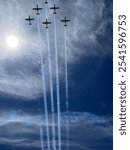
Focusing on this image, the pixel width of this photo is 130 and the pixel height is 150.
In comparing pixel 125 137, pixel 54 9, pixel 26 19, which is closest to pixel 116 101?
pixel 125 137

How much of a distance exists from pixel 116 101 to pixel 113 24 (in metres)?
9.67

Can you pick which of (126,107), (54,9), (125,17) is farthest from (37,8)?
(126,107)

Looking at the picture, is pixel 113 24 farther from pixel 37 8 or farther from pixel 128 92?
pixel 37 8

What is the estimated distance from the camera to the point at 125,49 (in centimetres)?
4366

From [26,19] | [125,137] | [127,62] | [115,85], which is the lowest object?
[125,137]

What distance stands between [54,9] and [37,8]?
3476mm

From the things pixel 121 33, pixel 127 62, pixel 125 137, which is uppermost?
pixel 121 33

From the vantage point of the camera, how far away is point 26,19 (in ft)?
245

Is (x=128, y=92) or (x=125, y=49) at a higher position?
(x=125, y=49)

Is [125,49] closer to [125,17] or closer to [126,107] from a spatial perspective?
[125,17]

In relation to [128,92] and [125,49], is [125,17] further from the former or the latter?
[128,92]

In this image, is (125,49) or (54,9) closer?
(125,49)

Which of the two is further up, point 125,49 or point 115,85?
point 125,49

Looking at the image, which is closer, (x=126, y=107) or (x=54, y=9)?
(x=126, y=107)
